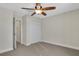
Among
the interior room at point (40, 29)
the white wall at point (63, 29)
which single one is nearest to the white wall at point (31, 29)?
the interior room at point (40, 29)

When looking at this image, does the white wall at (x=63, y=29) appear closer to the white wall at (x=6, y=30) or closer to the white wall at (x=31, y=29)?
the white wall at (x=31, y=29)

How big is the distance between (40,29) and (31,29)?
1178 millimetres

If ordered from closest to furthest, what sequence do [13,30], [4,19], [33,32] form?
[4,19] < [13,30] < [33,32]

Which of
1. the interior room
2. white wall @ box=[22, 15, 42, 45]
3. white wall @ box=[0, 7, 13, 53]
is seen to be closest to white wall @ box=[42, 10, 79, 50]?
the interior room

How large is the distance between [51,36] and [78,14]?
240 centimetres

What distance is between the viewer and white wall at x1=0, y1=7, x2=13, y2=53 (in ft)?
11.5

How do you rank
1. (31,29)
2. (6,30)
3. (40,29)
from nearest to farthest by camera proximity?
1. (6,30)
2. (31,29)
3. (40,29)

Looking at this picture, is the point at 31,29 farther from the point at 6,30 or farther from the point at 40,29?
the point at 6,30

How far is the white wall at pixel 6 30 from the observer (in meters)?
3.52

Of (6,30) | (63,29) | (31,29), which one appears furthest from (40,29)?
(6,30)

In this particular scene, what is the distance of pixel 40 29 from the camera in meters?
6.38

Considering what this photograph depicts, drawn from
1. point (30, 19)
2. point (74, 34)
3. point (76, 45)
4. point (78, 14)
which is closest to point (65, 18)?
point (78, 14)

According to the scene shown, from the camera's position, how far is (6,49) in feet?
12.1

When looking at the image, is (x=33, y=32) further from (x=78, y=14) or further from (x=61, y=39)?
(x=78, y=14)
